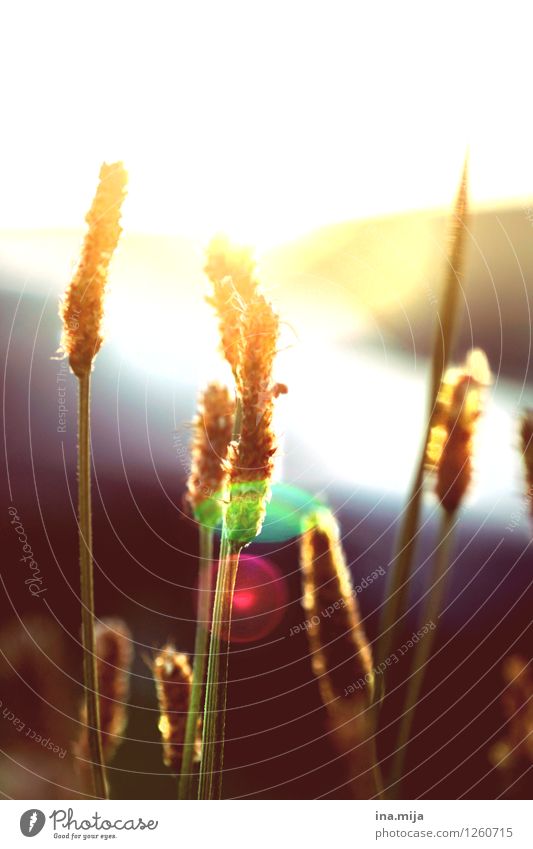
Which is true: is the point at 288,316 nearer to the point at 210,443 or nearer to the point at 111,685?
the point at 210,443

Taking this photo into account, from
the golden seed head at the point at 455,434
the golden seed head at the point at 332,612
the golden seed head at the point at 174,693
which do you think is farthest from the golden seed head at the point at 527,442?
the golden seed head at the point at 174,693

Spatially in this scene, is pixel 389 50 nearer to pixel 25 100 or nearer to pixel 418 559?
pixel 25 100

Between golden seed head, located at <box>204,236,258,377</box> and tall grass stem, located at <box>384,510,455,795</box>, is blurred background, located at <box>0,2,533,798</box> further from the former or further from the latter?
golden seed head, located at <box>204,236,258,377</box>

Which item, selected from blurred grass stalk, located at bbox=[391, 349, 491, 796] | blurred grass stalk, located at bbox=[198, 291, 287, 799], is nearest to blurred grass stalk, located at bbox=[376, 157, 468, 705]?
blurred grass stalk, located at bbox=[391, 349, 491, 796]

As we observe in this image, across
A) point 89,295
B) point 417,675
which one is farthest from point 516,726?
point 89,295

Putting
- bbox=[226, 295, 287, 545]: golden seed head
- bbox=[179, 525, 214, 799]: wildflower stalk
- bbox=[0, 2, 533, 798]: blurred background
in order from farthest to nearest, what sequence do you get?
bbox=[0, 2, 533, 798]: blurred background < bbox=[179, 525, 214, 799]: wildflower stalk < bbox=[226, 295, 287, 545]: golden seed head

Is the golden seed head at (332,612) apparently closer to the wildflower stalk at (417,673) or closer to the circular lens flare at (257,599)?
the wildflower stalk at (417,673)
